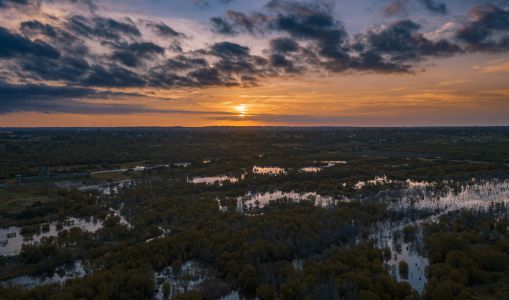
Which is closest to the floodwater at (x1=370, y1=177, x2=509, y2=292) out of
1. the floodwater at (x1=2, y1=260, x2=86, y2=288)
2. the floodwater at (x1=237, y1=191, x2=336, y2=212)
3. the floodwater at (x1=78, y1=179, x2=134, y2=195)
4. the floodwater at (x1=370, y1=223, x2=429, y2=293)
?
the floodwater at (x1=370, y1=223, x2=429, y2=293)

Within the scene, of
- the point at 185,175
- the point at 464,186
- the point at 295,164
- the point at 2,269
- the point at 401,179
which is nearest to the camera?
the point at 2,269

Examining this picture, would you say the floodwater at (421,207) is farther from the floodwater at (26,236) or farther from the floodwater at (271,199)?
the floodwater at (26,236)

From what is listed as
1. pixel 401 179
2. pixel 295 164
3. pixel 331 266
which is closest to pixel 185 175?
pixel 295 164

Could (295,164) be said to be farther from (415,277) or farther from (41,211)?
(415,277)

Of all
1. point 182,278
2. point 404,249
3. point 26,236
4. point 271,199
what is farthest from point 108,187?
point 404,249

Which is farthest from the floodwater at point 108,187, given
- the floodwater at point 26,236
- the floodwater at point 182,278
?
the floodwater at point 182,278

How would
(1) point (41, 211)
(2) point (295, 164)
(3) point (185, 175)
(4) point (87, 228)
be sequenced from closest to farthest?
(4) point (87, 228) < (1) point (41, 211) < (3) point (185, 175) < (2) point (295, 164)
